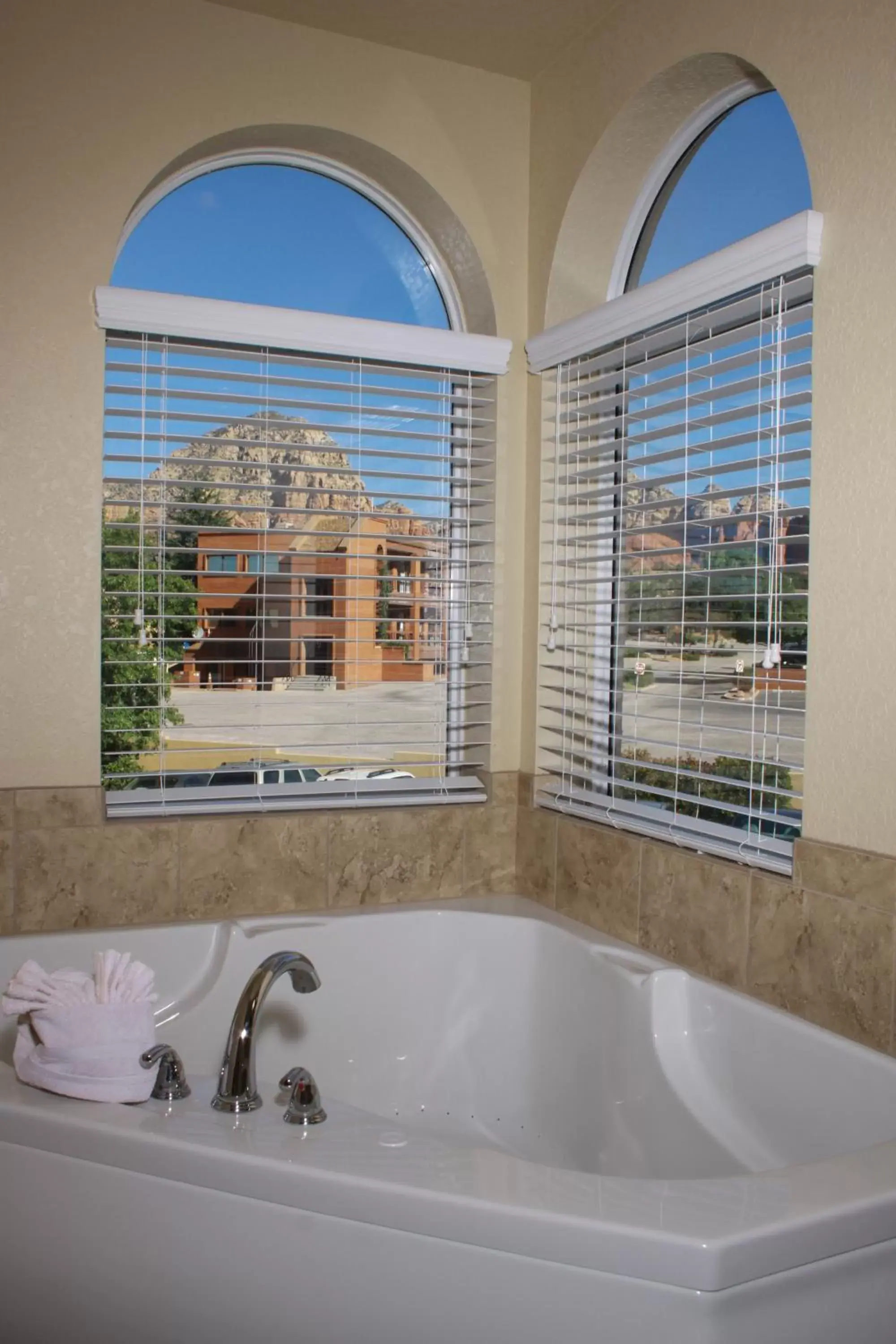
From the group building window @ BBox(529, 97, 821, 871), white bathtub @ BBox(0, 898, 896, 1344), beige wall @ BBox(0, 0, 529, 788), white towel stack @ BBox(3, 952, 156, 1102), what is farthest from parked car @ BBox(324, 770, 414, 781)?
white towel stack @ BBox(3, 952, 156, 1102)

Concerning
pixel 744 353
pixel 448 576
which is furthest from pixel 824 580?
pixel 448 576

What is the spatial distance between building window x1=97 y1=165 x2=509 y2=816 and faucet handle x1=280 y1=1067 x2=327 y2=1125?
119cm

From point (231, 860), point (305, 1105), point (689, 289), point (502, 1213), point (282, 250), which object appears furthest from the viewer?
point (282, 250)

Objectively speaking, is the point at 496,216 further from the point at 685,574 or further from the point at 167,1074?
the point at 167,1074

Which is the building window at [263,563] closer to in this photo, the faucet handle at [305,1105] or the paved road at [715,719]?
the paved road at [715,719]

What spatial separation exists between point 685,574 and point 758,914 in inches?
29.5

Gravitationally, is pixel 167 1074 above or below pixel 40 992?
below

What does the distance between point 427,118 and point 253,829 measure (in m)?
1.89

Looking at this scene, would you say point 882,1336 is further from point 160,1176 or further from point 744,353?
point 744,353

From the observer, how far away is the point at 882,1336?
139cm

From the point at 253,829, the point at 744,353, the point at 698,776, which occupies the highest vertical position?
the point at 744,353

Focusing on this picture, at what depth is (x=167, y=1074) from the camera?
175 centimetres

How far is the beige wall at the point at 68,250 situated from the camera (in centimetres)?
254

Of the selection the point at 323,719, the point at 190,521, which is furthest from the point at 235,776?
the point at 190,521
